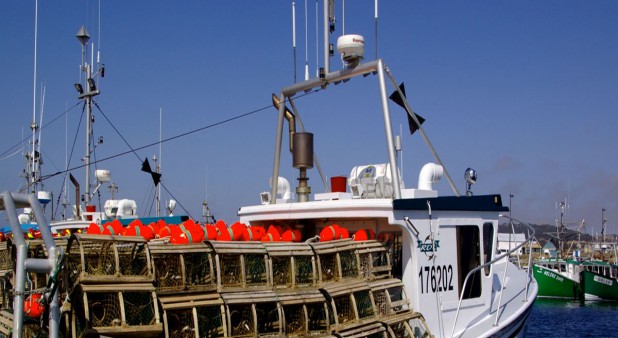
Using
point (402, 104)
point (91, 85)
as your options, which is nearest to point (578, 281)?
point (91, 85)

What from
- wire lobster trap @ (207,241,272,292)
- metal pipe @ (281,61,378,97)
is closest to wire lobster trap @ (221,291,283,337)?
wire lobster trap @ (207,241,272,292)

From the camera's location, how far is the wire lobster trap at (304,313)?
22.7 feet

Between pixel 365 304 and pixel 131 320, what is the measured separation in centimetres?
301

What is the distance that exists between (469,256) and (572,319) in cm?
2238

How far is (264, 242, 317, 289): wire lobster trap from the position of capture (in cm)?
719

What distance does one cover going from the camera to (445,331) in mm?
9305

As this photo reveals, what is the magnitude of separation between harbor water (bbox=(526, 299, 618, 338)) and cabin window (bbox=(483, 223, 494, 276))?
1290cm

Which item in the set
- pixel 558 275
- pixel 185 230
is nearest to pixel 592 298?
pixel 558 275

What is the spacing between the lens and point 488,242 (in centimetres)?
1061

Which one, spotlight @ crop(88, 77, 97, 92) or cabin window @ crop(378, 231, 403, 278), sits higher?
spotlight @ crop(88, 77, 97, 92)

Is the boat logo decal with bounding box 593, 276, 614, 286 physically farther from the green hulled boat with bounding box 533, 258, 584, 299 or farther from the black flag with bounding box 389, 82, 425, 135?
the black flag with bounding box 389, 82, 425, 135

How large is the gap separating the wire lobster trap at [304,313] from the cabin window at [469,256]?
3169mm

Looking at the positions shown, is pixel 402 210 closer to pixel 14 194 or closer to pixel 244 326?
pixel 244 326

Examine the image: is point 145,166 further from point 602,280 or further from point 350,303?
point 602,280
